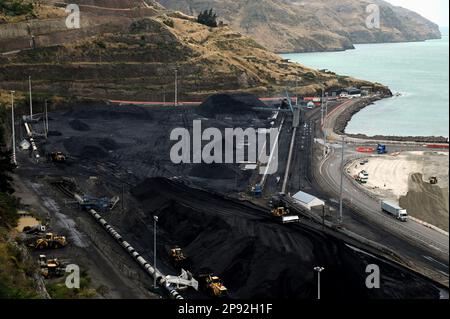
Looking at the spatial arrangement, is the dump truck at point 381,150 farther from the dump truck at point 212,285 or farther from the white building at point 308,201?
the dump truck at point 212,285

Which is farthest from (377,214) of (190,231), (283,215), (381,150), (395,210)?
(381,150)

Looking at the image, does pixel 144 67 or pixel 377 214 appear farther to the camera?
pixel 144 67

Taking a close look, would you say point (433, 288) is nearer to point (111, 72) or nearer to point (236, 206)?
point (236, 206)

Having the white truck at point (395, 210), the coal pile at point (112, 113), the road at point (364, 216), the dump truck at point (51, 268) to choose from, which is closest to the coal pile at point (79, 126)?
the coal pile at point (112, 113)

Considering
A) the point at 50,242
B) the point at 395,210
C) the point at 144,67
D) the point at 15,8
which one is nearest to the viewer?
the point at 50,242

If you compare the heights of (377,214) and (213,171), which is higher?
(213,171)

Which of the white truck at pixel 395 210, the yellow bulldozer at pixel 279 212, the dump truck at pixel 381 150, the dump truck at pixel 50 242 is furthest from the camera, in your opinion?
the dump truck at pixel 381 150

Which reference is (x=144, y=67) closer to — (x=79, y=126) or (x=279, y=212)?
(x=79, y=126)
